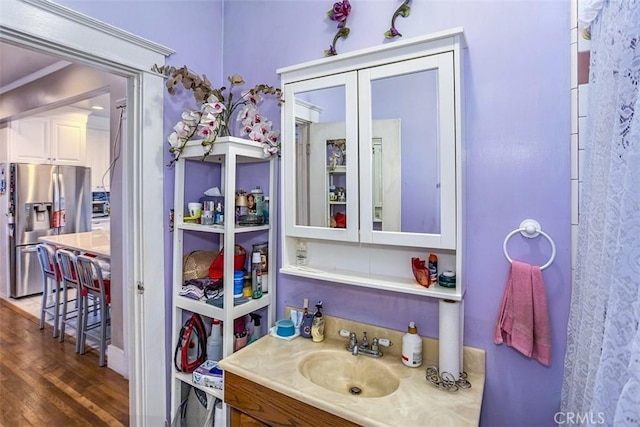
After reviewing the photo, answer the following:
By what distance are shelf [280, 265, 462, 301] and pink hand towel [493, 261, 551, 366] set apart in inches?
7.2

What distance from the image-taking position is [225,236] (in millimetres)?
1377

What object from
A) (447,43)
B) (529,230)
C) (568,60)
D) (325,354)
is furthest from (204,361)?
(568,60)

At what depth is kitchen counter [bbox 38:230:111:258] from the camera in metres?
2.74

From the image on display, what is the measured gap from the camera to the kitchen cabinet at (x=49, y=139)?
3.75 metres

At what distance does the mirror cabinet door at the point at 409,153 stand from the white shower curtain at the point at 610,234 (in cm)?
37

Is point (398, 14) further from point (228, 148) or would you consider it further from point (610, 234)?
point (610, 234)

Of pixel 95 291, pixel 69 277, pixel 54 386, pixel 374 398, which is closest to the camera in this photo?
pixel 374 398

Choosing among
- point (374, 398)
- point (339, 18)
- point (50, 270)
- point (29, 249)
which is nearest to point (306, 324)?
point (374, 398)

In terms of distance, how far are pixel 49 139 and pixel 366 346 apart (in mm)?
4678

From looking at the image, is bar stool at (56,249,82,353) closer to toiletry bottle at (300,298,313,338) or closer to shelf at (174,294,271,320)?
shelf at (174,294,271,320)

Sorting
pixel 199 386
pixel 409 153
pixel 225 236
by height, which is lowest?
pixel 199 386

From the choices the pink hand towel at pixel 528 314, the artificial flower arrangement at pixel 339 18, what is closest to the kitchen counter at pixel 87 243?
the artificial flower arrangement at pixel 339 18

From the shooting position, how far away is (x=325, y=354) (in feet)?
4.40

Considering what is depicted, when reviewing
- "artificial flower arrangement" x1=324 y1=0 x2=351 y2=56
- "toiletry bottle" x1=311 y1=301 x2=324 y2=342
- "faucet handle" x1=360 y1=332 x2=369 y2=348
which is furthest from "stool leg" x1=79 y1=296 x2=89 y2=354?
"artificial flower arrangement" x1=324 y1=0 x2=351 y2=56
